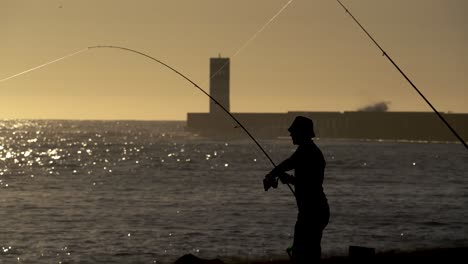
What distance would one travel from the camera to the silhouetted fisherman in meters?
11.3

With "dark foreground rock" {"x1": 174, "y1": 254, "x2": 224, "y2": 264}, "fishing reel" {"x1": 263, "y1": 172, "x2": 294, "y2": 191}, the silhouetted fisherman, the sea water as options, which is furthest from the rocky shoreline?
the sea water

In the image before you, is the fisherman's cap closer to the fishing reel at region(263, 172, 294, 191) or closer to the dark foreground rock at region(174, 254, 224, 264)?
the fishing reel at region(263, 172, 294, 191)

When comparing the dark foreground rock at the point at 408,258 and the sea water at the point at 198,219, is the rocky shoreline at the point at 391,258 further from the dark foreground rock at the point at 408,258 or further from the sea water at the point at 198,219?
the sea water at the point at 198,219

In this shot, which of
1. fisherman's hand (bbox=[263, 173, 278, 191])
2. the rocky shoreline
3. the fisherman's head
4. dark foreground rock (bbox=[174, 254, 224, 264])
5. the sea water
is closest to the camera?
fisherman's hand (bbox=[263, 173, 278, 191])

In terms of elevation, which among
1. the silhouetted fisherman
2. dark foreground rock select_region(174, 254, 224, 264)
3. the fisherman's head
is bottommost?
dark foreground rock select_region(174, 254, 224, 264)

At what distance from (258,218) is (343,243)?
833 centimetres

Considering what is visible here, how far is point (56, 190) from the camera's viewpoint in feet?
172

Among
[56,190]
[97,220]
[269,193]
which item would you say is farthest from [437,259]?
[56,190]

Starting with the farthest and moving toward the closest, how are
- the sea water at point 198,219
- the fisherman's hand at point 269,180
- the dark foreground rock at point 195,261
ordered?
1. the sea water at point 198,219
2. the dark foreground rock at point 195,261
3. the fisherman's hand at point 269,180

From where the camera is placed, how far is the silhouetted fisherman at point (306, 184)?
37.0 ft

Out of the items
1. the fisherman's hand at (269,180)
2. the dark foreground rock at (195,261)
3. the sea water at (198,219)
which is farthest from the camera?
the sea water at (198,219)

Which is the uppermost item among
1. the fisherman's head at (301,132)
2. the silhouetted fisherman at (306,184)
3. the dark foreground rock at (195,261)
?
the fisherman's head at (301,132)

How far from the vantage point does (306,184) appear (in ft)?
37.3

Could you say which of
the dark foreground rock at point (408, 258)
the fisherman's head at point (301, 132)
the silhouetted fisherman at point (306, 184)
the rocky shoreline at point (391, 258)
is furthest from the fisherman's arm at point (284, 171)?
the dark foreground rock at point (408, 258)
